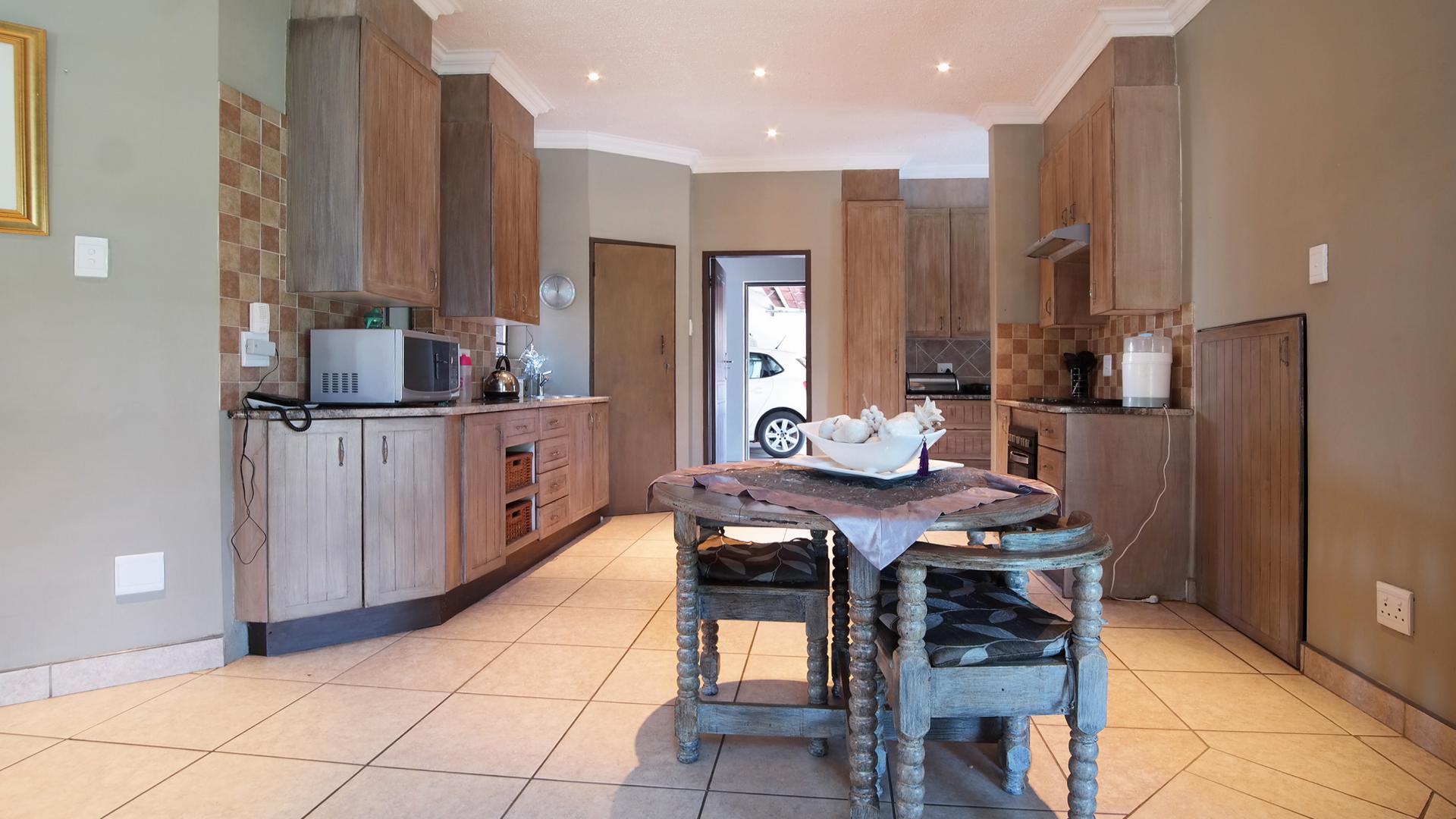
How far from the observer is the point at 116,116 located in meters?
2.31

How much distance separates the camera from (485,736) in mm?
1980

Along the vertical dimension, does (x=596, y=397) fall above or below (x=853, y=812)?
above

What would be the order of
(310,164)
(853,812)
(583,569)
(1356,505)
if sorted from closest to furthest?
(853,812) < (1356,505) < (310,164) < (583,569)

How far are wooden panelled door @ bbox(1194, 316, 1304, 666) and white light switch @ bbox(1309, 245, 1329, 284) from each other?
0.48 feet

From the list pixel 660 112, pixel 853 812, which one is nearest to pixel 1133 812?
pixel 853 812

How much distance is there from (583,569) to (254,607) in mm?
1561

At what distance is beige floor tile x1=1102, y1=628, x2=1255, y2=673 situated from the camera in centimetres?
247

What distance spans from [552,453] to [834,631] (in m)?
2.54

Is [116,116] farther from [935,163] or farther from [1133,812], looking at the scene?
[935,163]

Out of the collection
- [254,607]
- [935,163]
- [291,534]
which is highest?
[935,163]

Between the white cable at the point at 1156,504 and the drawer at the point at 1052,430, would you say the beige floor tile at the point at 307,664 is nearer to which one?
the drawer at the point at 1052,430

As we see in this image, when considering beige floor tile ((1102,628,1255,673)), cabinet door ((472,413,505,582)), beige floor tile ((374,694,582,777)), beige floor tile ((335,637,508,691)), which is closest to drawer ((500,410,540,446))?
cabinet door ((472,413,505,582))

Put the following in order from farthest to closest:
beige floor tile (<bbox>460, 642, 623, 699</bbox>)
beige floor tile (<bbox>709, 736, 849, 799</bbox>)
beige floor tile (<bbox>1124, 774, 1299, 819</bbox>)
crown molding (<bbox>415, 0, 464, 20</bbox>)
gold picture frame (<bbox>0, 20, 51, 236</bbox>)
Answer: crown molding (<bbox>415, 0, 464, 20</bbox>)
beige floor tile (<bbox>460, 642, 623, 699</bbox>)
gold picture frame (<bbox>0, 20, 51, 236</bbox>)
beige floor tile (<bbox>709, 736, 849, 799</bbox>)
beige floor tile (<bbox>1124, 774, 1299, 819</bbox>)

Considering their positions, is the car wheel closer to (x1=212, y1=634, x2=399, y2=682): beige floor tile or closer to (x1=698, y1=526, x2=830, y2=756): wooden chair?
(x1=212, y1=634, x2=399, y2=682): beige floor tile
